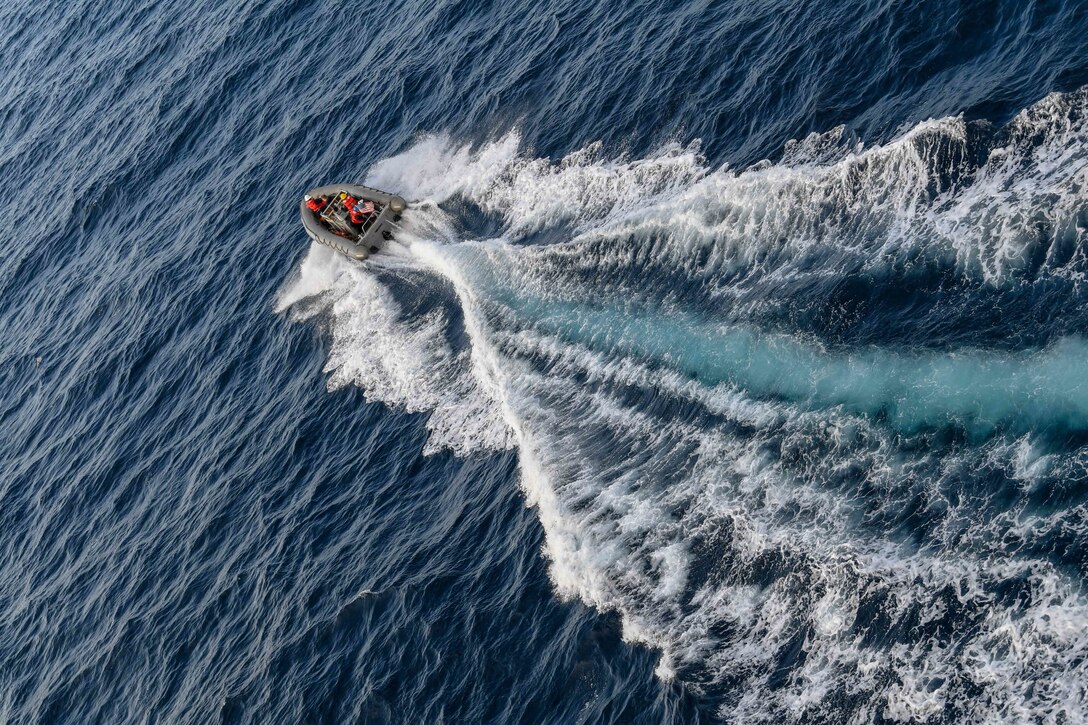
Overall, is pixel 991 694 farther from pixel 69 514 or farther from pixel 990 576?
pixel 69 514

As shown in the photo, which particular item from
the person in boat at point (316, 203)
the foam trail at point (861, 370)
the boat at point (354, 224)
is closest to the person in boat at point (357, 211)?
the boat at point (354, 224)

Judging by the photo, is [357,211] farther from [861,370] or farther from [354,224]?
[861,370]

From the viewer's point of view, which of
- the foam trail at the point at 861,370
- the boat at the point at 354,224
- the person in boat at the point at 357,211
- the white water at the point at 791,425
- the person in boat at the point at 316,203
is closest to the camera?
the white water at the point at 791,425

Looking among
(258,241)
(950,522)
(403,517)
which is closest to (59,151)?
A: (258,241)

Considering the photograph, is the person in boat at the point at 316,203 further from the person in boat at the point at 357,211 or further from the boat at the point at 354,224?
the person in boat at the point at 357,211

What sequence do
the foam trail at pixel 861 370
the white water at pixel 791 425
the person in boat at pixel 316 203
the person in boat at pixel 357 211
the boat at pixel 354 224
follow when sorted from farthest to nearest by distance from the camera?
the person in boat at pixel 316 203 → the person in boat at pixel 357 211 → the boat at pixel 354 224 → the foam trail at pixel 861 370 → the white water at pixel 791 425

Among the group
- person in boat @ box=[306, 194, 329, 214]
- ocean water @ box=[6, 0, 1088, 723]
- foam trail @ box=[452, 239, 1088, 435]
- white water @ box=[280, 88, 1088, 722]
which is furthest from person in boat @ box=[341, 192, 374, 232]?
foam trail @ box=[452, 239, 1088, 435]

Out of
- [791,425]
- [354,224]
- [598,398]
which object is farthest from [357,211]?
[791,425]
